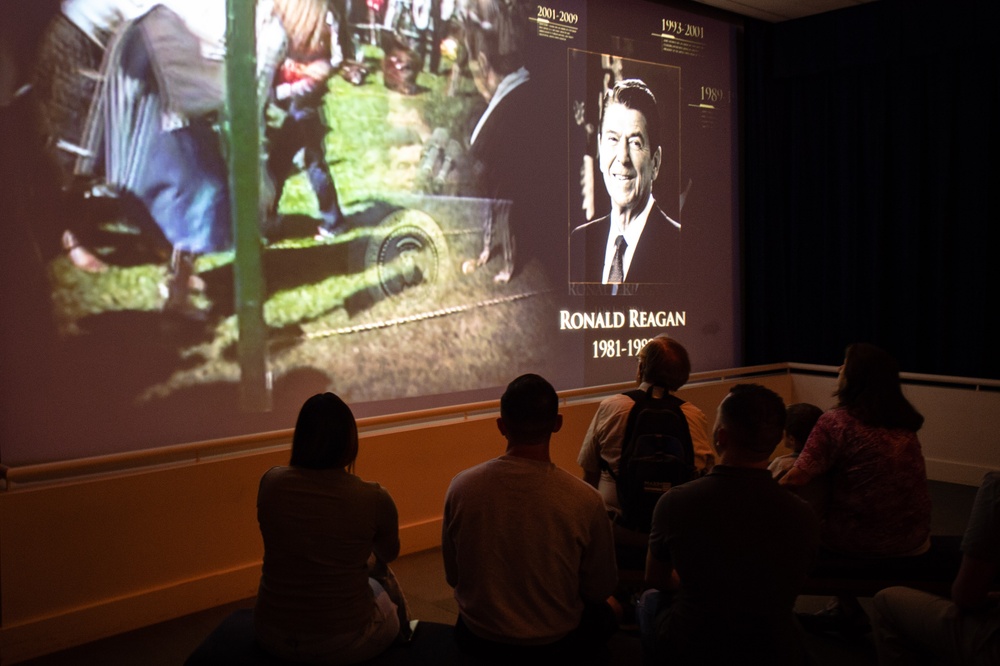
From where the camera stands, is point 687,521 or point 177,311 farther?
point 177,311

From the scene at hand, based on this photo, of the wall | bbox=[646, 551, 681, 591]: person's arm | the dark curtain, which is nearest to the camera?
bbox=[646, 551, 681, 591]: person's arm

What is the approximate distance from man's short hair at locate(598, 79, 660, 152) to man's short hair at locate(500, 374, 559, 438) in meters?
4.13

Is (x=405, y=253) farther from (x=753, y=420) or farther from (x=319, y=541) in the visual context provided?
(x=753, y=420)

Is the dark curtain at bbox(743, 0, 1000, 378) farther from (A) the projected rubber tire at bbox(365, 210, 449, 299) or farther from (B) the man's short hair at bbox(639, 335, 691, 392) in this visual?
(B) the man's short hair at bbox(639, 335, 691, 392)

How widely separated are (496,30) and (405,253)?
1575mm

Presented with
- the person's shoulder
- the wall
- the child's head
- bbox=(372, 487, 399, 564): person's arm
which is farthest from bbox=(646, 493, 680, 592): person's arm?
the wall

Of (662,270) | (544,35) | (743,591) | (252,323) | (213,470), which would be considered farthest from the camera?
(662,270)

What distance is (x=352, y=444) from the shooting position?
268cm

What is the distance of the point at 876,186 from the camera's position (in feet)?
24.0

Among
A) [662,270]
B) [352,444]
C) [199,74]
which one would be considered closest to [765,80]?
[662,270]

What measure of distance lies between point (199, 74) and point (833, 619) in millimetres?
3801

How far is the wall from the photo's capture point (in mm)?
3717

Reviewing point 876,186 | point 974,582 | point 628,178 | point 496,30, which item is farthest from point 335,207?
point 876,186

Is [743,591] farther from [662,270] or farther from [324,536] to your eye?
[662,270]
